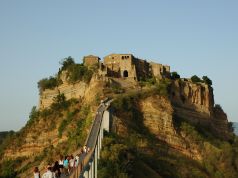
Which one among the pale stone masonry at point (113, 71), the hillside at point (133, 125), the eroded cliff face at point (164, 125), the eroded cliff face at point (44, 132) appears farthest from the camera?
the pale stone masonry at point (113, 71)

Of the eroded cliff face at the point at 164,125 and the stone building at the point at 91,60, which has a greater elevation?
the stone building at the point at 91,60

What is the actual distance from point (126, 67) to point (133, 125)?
9.15 metres

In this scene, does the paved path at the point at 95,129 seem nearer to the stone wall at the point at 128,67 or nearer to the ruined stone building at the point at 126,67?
the ruined stone building at the point at 126,67

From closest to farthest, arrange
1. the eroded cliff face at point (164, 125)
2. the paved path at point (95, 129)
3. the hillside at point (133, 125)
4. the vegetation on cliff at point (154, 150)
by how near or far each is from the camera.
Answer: the paved path at point (95, 129), the vegetation on cliff at point (154, 150), the hillside at point (133, 125), the eroded cliff face at point (164, 125)

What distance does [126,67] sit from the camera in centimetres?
5397

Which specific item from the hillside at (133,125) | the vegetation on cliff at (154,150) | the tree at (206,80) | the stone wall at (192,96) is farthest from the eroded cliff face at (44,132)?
the tree at (206,80)

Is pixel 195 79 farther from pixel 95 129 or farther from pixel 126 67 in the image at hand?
pixel 95 129

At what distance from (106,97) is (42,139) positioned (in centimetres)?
952

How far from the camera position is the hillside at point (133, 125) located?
43.5 metres

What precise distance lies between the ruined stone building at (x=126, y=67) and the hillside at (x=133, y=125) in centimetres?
11

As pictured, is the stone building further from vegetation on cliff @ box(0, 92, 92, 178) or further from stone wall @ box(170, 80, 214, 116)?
stone wall @ box(170, 80, 214, 116)

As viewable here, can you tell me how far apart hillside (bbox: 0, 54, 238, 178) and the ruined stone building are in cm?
11

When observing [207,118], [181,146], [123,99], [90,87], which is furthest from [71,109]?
[207,118]

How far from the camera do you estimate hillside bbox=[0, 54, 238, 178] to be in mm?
43500
